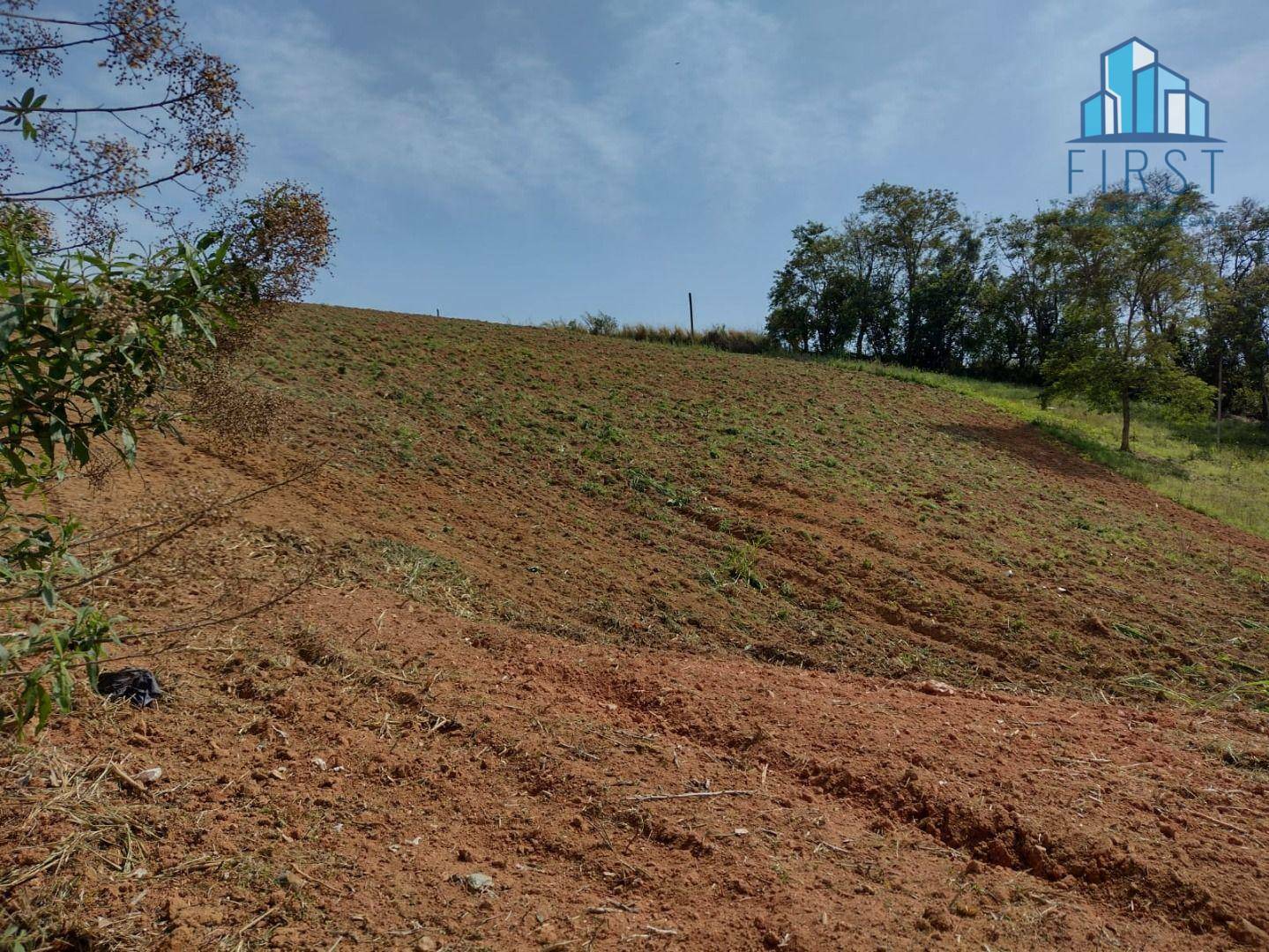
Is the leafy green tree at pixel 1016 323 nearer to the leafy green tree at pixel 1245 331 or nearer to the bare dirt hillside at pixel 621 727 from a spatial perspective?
the leafy green tree at pixel 1245 331

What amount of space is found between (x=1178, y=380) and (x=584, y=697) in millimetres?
16283

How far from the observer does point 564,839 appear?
2.80 metres

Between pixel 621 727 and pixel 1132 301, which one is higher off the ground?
pixel 1132 301

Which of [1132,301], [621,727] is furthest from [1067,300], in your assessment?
[621,727]

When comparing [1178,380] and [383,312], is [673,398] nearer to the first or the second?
[383,312]

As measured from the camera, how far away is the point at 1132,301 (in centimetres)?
1617

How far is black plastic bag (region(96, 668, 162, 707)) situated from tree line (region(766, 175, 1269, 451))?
17.5 meters

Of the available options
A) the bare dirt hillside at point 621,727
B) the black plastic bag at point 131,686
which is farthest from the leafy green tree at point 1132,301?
the black plastic bag at point 131,686

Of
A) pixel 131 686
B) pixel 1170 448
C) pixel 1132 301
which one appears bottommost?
pixel 131 686

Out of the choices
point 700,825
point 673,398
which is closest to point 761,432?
point 673,398

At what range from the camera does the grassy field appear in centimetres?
1309

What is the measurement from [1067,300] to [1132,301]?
2.93 metres

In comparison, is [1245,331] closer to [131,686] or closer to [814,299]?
[814,299]

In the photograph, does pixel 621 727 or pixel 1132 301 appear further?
pixel 1132 301
